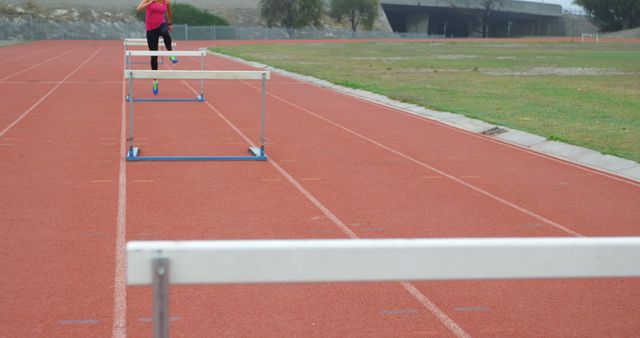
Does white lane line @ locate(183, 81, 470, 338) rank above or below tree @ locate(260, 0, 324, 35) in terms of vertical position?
below

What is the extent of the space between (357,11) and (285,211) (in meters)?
81.8

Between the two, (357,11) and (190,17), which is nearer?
(190,17)

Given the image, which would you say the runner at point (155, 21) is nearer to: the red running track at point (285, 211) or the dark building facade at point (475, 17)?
the red running track at point (285, 211)

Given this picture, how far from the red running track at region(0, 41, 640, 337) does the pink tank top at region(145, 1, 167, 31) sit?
1502 millimetres

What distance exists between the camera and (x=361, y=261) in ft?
7.97

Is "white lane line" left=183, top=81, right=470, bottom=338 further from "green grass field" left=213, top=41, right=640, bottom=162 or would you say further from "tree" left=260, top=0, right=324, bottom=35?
"tree" left=260, top=0, right=324, bottom=35

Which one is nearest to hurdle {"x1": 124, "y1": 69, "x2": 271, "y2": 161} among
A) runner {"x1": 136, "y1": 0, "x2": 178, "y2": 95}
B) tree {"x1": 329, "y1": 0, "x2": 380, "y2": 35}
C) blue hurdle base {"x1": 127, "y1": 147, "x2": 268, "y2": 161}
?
blue hurdle base {"x1": 127, "y1": 147, "x2": 268, "y2": 161}


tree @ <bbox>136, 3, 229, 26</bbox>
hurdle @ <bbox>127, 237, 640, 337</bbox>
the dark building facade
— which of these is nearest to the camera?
hurdle @ <bbox>127, 237, 640, 337</bbox>

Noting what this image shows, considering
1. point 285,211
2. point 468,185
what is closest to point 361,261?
point 285,211

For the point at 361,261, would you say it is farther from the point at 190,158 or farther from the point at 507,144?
the point at 507,144

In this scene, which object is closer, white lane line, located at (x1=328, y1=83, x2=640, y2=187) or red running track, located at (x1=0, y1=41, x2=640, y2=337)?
red running track, located at (x1=0, y1=41, x2=640, y2=337)

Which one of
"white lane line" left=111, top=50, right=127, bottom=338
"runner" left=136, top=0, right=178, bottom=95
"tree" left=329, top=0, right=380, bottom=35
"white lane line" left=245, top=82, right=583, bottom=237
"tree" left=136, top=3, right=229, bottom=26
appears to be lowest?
"white lane line" left=111, top=50, right=127, bottom=338

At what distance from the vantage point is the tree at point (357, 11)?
285 ft

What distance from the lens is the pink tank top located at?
1600 centimetres
